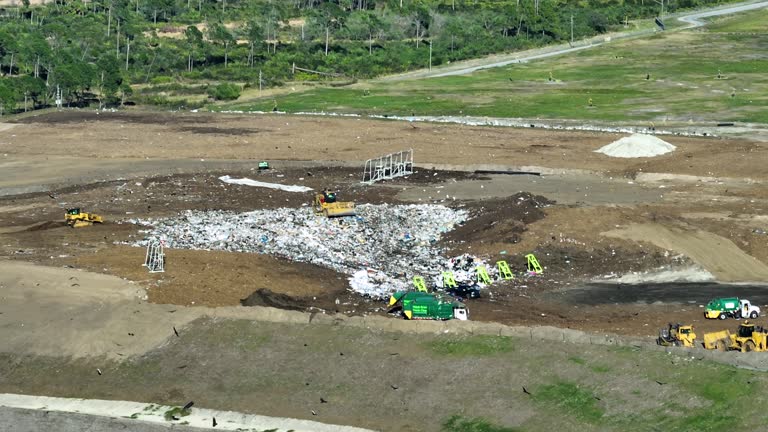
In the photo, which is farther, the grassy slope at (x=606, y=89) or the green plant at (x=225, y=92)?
the green plant at (x=225, y=92)

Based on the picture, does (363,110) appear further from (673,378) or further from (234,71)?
(673,378)

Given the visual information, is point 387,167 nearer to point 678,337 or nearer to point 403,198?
point 403,198

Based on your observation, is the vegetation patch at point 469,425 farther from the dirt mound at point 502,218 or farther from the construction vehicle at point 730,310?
the dirt mound at point 502,218

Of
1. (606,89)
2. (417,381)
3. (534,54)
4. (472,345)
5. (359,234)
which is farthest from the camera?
(534,54)

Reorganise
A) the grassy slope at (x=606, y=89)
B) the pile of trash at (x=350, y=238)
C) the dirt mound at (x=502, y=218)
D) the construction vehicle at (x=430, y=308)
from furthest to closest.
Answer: the grassy slope at (x=606, y=89), the dirt mound at (x=502, y=218), the pile of trash at (x=350, y=238), the construction vehicle at (x=430, y=308)

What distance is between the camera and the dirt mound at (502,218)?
6075cm

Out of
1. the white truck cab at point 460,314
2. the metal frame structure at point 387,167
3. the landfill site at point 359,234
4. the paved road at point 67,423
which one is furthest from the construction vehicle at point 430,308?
the metal frame structure at point 387,167

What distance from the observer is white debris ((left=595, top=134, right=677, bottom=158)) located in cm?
8212

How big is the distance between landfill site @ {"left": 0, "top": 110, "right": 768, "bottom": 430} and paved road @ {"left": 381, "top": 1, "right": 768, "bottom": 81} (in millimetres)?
48953

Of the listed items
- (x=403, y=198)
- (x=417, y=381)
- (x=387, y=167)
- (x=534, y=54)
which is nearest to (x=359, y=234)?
(x=403, y=198)

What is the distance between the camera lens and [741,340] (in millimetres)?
41781

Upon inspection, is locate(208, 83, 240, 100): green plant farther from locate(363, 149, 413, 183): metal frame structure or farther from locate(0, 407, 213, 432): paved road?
locate(0, 407, 213, 432): paved road

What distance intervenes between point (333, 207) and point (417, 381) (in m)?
25.9

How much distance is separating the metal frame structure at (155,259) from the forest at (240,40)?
62.9 metres
